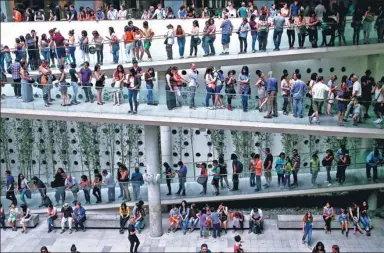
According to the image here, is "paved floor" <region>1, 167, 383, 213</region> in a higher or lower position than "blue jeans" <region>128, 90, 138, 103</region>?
lower

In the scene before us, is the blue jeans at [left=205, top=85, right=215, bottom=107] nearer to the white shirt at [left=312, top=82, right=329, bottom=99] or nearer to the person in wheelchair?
the white shirt at [left=312, top=82, right=329, bottom=99]

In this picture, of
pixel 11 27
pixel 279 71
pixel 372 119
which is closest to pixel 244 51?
pixel 279 71

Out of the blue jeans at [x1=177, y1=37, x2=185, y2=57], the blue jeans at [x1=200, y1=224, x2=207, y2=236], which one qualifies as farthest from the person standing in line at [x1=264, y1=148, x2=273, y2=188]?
the blue jeans at [x1=177, y1=37, x2=185, y2=57]

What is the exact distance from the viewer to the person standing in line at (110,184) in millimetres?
18797

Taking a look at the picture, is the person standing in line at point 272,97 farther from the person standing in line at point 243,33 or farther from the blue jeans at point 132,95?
the blue jeans at point 132,95

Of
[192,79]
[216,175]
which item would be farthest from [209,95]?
[216,175]

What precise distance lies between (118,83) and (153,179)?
2990 mm

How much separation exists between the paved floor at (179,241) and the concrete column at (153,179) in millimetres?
399

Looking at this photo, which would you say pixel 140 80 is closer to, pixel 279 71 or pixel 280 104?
pixel 280 104

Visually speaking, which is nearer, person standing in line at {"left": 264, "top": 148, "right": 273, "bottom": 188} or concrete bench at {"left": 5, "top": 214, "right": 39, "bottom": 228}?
person standing in line at {"left": 264, "top": 148, "right": 273, "bottom": 188}

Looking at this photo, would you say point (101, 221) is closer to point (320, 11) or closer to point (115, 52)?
point (115, 52)

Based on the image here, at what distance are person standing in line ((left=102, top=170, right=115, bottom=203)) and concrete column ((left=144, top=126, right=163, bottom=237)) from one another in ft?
4.59

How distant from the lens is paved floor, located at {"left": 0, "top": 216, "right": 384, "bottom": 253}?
17.7m

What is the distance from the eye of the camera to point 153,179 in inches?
702
